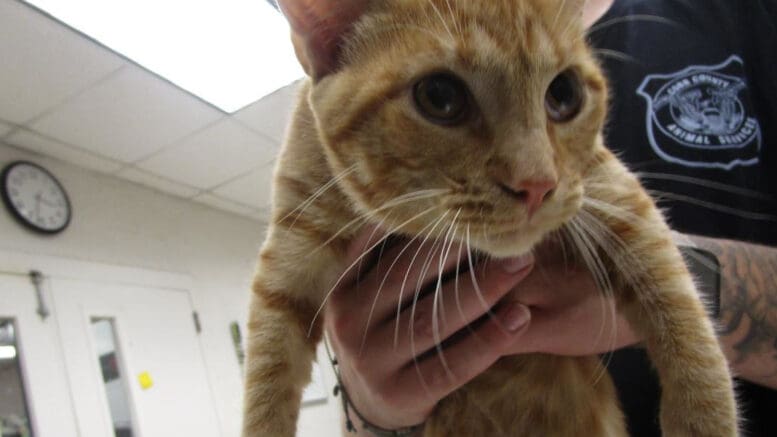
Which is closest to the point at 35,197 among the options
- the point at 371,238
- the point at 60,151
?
the point at 60,151

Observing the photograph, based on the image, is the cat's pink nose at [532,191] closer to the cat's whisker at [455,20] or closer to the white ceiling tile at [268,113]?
the cat's whisker at [455,20]

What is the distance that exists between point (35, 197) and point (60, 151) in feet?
1.21

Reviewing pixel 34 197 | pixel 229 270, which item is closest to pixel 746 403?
pixel 34 197

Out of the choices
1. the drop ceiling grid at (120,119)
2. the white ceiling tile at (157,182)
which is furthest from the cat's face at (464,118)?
the white ceiling tile at (157,182)

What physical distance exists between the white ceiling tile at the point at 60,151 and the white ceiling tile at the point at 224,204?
0.94m

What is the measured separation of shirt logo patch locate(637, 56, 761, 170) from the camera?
1.34 m

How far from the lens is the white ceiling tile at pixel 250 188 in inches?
179

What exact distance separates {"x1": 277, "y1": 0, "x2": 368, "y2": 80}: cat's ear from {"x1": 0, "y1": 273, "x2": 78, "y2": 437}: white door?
2772 mm

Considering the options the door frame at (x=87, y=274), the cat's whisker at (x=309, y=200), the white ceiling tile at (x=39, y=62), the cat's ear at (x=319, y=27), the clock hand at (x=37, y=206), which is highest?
the white ceiling tile at (x=39, y=62)

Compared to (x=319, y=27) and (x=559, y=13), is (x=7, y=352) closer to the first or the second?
(x=319, y=27)

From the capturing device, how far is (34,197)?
330 cm

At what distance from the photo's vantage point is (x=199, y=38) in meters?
2.76

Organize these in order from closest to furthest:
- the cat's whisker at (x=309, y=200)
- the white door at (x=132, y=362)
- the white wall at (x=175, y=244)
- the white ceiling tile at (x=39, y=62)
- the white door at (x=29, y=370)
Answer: the cat's whisker at (x=309, y=200) < the white ceiling tile at (x=39, y=62) < the white door at (x=29, y=370) < the white door at (x=132, y=362) < the white wall at (x=175, y=244)

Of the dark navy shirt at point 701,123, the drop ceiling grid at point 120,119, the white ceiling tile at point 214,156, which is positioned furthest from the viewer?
the white ceiling tile at point 214,156
